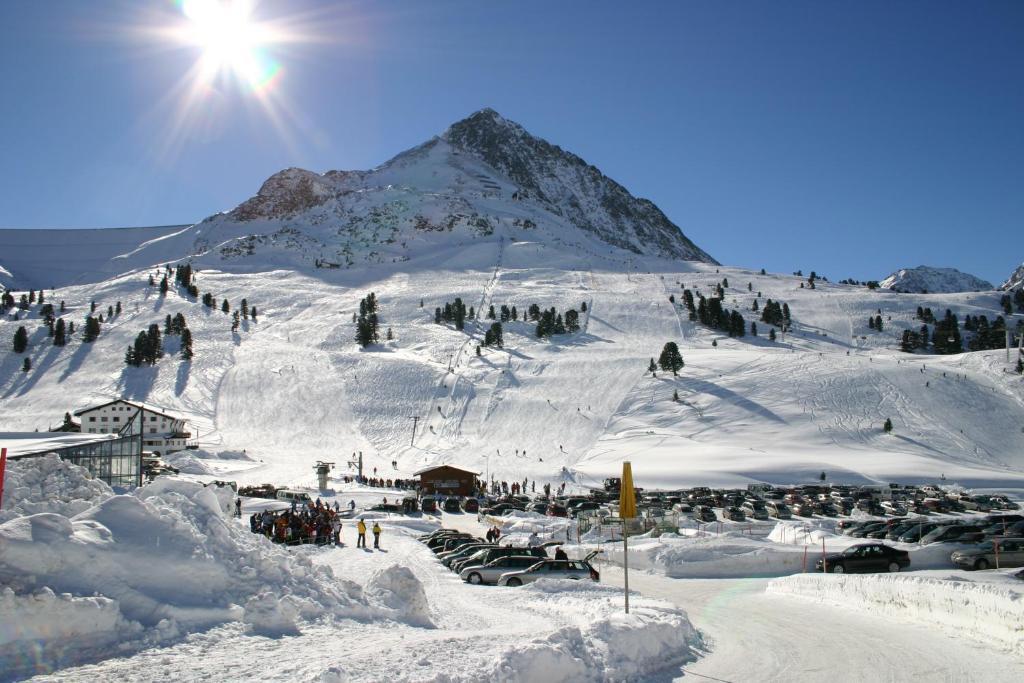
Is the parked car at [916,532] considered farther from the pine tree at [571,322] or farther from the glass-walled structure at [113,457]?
the pine tree at [571,322]

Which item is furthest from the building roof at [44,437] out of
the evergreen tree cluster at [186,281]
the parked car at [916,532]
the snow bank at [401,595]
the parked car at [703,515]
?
the evergreen tree cluster at [186,281]

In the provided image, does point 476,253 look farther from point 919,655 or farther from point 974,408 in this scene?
point 919,655

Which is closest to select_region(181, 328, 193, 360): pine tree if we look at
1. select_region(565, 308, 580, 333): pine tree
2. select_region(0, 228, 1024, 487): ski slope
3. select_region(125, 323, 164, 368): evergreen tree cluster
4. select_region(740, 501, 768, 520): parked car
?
select_region(0, 228, 1024, 487): ski slope

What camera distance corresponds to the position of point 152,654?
873 centimetres

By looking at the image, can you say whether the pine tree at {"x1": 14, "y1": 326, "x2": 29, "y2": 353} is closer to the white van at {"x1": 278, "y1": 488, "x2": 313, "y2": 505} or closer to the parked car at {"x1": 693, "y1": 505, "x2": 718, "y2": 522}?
the white van at {"x1": 278, "y1": 488, "x2": 313, "y2": 505}

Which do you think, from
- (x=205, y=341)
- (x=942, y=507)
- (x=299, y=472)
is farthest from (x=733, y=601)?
(x=205, y=341)

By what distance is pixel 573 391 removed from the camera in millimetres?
79562

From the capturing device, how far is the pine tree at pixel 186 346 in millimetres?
93875

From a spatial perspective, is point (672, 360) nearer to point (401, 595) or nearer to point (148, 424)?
point (148, 424)

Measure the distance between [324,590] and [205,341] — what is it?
99180 mm

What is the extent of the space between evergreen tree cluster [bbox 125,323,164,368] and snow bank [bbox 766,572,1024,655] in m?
90.4

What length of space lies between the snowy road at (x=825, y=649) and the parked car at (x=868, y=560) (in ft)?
17.1

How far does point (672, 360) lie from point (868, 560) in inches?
2353

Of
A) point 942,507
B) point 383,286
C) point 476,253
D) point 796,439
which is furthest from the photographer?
point 476,253
